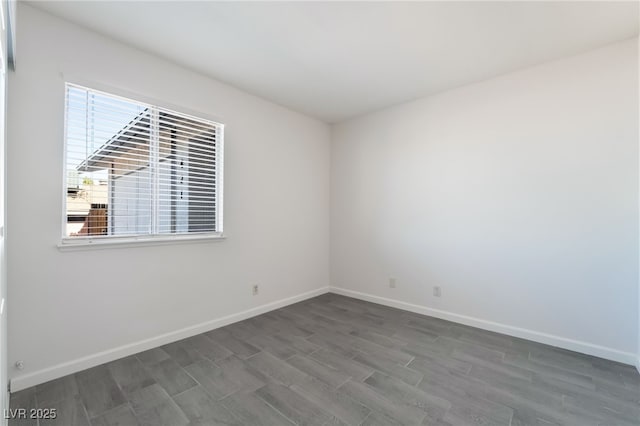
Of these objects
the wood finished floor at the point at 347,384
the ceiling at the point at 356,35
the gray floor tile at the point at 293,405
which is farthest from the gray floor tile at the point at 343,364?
the ceiling at the point at 356,35

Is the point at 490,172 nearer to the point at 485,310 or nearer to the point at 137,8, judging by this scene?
the point at 485,310

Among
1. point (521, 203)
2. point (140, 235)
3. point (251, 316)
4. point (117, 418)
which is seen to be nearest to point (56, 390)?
point (117, 418)

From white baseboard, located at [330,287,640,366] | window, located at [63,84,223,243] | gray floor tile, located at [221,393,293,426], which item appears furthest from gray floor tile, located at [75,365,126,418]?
white baseboard, located at [330,287,640,366]

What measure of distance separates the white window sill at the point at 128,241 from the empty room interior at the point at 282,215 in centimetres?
2

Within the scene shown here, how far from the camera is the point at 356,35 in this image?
2.41 m

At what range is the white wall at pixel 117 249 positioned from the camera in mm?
2068

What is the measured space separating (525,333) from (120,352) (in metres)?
3.74

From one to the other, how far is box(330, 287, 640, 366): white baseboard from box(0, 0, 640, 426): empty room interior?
0.06ft

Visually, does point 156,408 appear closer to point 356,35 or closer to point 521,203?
point 356,35

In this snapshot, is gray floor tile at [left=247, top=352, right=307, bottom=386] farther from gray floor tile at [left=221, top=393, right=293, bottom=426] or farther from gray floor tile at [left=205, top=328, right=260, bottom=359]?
gray floor tile at [left=221, top=393, right=293, bottom=426]

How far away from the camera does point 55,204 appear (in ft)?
7.20

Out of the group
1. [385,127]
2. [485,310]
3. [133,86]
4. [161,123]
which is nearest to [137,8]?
[133,86]

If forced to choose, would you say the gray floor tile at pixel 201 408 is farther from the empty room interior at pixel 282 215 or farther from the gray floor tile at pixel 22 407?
the gray floor tile at pixel 22 407

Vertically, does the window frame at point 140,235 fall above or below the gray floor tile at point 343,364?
above
